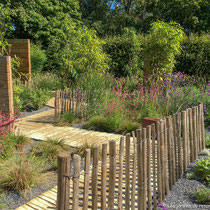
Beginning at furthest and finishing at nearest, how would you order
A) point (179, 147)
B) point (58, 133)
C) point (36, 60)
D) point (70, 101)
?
1. point (36, 60)
2. point (70, 101)
3. point (58, 133)
4. point (179, 147)

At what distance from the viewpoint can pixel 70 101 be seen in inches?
267

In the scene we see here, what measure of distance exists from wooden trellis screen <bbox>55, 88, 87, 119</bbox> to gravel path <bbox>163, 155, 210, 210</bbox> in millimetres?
3766

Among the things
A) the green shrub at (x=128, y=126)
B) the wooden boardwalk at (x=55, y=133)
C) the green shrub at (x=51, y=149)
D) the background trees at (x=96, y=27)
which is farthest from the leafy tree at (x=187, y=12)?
the green shrub at (x=51, y=149)

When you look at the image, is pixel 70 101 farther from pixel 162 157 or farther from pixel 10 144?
pixel 162 157

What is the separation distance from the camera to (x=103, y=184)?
2248mm

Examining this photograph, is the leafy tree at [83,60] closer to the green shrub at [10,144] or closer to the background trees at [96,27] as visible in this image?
the background trees at [96,27]

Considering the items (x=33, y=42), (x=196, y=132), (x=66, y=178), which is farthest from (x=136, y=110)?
(x=33, y=42)

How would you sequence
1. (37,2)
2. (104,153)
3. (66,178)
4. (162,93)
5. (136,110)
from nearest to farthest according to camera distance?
(66,178)
(104,153)
(136,110)
(162,93)
(37,2)

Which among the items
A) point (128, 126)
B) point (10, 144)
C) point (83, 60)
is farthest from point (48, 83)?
point (10, 144)

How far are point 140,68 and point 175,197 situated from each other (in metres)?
10.4

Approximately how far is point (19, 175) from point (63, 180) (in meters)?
1.55

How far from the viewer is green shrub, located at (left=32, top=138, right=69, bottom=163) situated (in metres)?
4.12

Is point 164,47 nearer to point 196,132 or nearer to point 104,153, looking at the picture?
point 196,132

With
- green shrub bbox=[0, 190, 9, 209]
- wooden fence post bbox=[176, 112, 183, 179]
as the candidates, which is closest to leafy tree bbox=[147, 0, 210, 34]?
wooden fence post bbox=[176, 112, 183, 179]
